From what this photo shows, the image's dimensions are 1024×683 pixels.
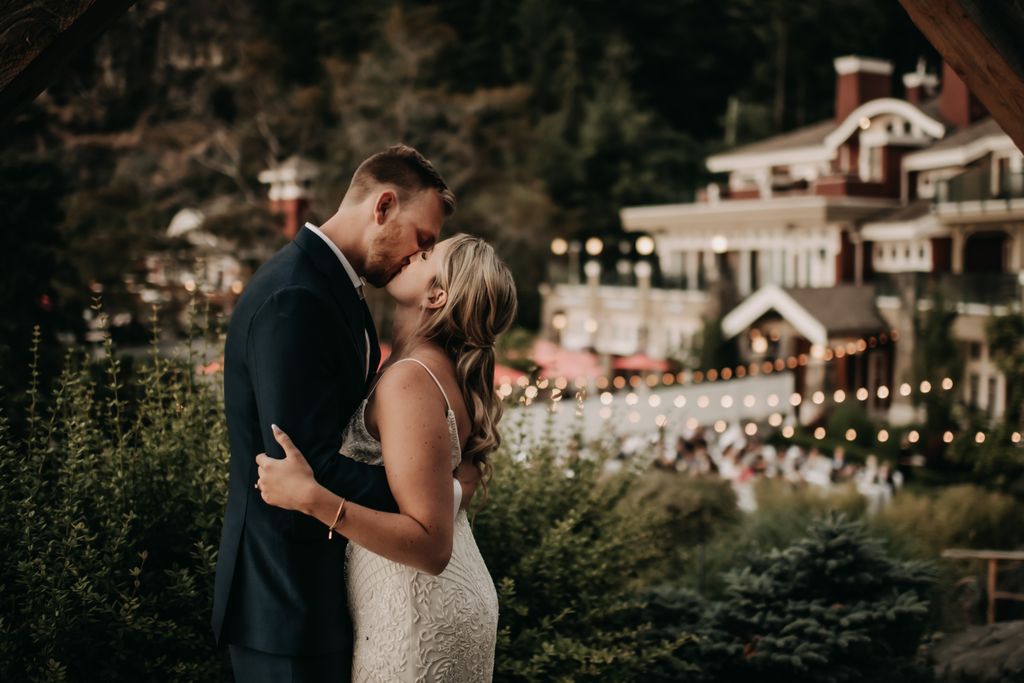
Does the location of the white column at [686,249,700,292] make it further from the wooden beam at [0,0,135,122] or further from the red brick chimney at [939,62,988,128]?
the wooden beam at [0,0,135,122]

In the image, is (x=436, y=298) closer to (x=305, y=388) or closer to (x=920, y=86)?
(x=305, y=388)

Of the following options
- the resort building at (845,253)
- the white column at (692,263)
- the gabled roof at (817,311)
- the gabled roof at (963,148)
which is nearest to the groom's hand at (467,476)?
the resort building at (845,253)

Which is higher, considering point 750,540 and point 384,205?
point 384,205

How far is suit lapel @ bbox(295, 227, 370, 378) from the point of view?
2.58 meters

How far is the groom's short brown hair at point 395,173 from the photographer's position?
2697 millimetres

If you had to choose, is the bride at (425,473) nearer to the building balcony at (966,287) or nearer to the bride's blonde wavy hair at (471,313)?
the bride's blonde wavy hair at (471,313)

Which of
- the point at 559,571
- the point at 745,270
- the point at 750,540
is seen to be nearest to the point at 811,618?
the point at 559,571

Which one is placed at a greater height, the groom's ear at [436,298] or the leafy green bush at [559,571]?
the groom's ear at [436,298]

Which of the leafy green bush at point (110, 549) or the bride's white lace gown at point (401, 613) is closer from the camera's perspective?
the bride's white lace gown at point (401, 613)

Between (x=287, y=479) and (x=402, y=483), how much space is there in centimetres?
25

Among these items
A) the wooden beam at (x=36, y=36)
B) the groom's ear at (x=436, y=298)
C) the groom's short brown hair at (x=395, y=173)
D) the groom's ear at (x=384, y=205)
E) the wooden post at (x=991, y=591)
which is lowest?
the wooden post at (x=991, y=591)

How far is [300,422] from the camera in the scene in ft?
7.91

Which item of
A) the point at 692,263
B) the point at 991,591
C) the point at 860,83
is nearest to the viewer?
the point at 991,591

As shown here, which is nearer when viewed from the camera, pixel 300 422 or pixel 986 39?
pixel 300 422
